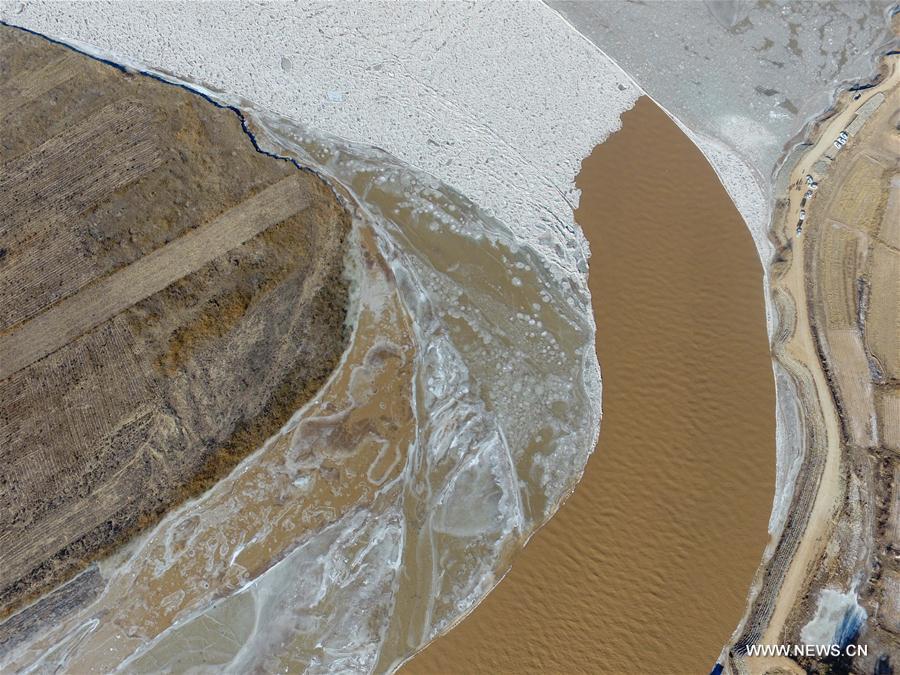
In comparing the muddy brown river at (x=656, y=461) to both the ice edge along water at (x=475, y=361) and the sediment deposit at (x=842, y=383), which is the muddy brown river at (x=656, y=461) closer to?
the ice edge along water at (x=475, y=361)

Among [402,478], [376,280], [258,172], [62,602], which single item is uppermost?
[258,172]

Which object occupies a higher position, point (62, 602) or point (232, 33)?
point (232, 33)

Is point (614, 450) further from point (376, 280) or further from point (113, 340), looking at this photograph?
point (113, 340)

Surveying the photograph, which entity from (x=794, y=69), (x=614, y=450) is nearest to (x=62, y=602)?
(x=614, y=450)

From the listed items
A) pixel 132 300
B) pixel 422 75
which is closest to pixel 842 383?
pixel 422 75

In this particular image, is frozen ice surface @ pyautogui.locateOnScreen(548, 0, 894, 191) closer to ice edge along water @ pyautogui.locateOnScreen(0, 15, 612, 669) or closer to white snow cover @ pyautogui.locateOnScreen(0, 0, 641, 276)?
white snow cover @ pyautogui.locateOnScreen(0, 0, 641, 276)

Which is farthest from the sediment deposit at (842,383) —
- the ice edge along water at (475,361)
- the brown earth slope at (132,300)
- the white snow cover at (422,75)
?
the brown earth slope at (132,300)
